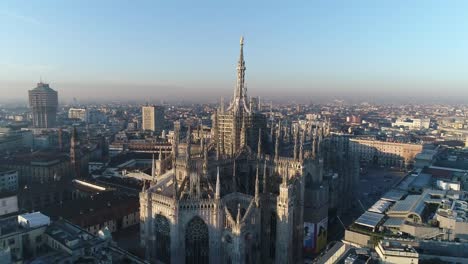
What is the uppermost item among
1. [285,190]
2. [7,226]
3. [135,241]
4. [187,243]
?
[285,190]

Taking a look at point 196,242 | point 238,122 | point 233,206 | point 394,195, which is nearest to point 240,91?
point 238,122

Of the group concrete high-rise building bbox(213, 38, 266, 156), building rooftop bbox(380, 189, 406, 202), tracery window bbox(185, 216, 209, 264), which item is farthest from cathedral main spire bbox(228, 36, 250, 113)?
building rooftop bbox(380, 189, 406, 202)

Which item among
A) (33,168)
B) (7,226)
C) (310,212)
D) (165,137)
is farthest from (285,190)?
(165,137)

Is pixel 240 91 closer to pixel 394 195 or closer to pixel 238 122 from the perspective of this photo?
pixel 238 122

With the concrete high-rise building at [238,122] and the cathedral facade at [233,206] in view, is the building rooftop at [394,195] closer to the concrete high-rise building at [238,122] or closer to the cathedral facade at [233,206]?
the cathedral facade at [233,206]

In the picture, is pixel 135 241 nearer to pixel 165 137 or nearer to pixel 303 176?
pixel 303 176

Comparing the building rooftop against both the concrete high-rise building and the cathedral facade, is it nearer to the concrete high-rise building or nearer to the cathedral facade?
the cathedral facade

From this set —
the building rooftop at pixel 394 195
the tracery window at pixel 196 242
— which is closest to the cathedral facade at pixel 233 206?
the tracery window at pixel 196 242

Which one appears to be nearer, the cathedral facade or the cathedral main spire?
the cathedral facade

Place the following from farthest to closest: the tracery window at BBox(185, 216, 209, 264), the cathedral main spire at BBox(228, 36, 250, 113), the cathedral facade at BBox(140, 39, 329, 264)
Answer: the cathedral main spire at BBox(228, 36, 250, 113), the tracery window at BBox(185, 216, 209, 264), the cathedral facade at BBox(140, 39, 329, 264)
